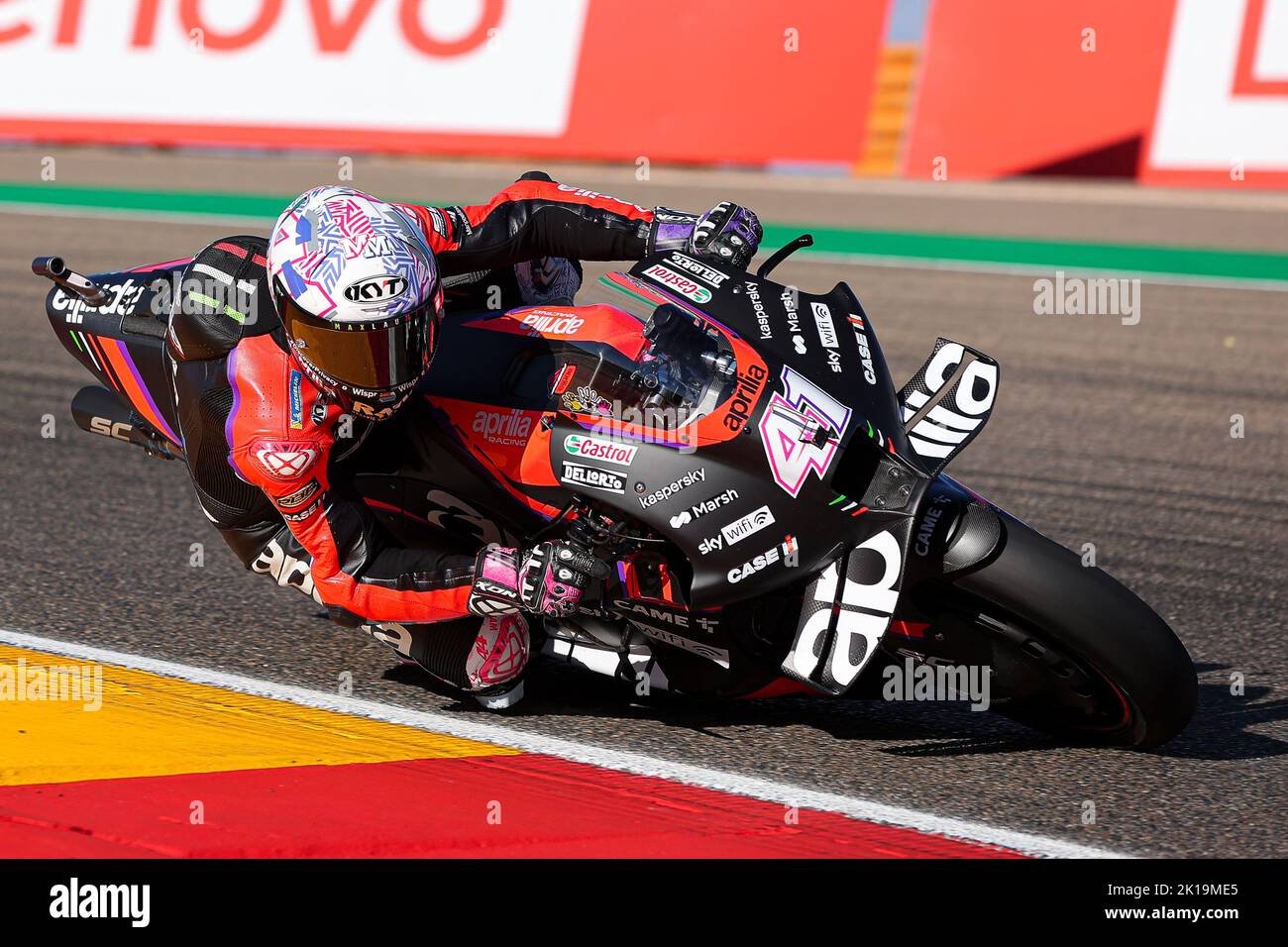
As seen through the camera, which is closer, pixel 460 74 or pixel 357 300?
pixel 357 300

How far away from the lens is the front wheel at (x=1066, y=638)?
3783 mm

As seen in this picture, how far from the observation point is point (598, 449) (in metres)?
3.85

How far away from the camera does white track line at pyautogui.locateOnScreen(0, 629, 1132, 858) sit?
144 inches

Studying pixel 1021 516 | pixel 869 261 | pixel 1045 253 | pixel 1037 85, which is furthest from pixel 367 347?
pixel 1037 85

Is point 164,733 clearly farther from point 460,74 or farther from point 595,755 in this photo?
point 460,74

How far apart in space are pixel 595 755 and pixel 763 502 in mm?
927

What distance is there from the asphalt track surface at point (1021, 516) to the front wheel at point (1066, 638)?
6.8 inches

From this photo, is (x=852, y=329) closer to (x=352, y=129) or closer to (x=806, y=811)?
(x=806, y=811)

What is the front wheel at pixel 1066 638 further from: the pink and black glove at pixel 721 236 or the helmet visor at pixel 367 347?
the helmet visor at pixel 367 347

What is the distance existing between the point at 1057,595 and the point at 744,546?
2.51 ft

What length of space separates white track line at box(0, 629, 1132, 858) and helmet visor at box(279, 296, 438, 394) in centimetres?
105

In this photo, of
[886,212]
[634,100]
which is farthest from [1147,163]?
[634,100]

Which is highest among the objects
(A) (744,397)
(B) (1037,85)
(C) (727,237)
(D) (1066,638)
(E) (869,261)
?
(B) (1037,85)
